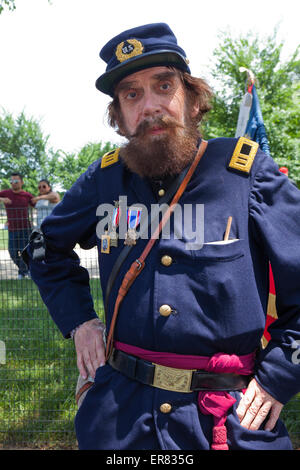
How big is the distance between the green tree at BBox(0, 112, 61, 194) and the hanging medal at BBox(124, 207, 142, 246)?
4833cm

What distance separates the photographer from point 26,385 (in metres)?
3.95

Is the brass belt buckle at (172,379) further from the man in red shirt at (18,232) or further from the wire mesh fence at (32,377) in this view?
the man in red shirt at (18,232)

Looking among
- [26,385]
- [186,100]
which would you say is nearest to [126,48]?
[186,100]

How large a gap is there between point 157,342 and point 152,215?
0.53 m

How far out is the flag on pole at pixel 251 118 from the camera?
4.07 m

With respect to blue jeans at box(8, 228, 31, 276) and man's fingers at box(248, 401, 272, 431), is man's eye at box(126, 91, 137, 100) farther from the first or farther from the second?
blue jeans at box(8, 228, 31, 276)

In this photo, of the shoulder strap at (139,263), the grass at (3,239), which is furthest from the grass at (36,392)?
the shoulder strap at (139,263)

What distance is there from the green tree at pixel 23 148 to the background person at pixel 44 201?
134 ft

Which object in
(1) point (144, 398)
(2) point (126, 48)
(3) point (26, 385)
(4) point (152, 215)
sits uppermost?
(2) point (126, 48)

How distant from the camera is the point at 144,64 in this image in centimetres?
181

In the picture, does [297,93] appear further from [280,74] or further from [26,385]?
[26,385]

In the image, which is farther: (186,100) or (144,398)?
(186,100)
